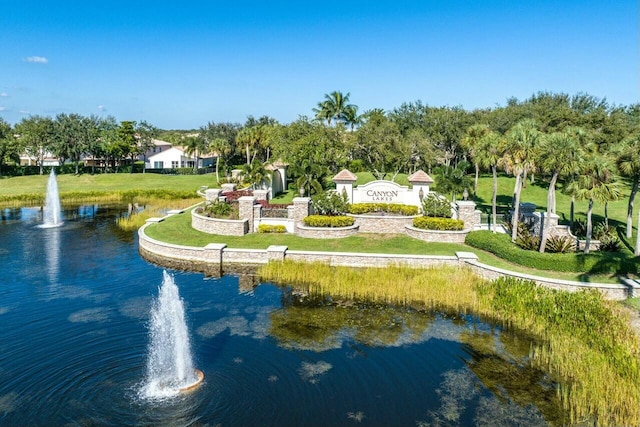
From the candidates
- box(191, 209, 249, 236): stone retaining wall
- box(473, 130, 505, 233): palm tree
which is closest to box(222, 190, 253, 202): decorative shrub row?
box(191, 209, 249, 236): stone retaining wall

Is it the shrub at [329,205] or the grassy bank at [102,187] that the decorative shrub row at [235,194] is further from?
the grassy bank at [102,187]

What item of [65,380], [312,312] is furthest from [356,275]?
[65,380]

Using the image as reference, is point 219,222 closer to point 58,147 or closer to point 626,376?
point 626,376

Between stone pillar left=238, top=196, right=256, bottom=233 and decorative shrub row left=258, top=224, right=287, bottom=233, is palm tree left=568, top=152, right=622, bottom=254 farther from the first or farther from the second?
stone pillar left=238, top=196, right=256, bottom=233

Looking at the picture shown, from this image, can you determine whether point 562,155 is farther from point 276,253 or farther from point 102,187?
point 102,187

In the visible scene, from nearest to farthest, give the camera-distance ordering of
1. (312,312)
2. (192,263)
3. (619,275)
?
(312,312), (619,275), (192,263)

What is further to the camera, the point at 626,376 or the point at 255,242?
the point at 255,242
